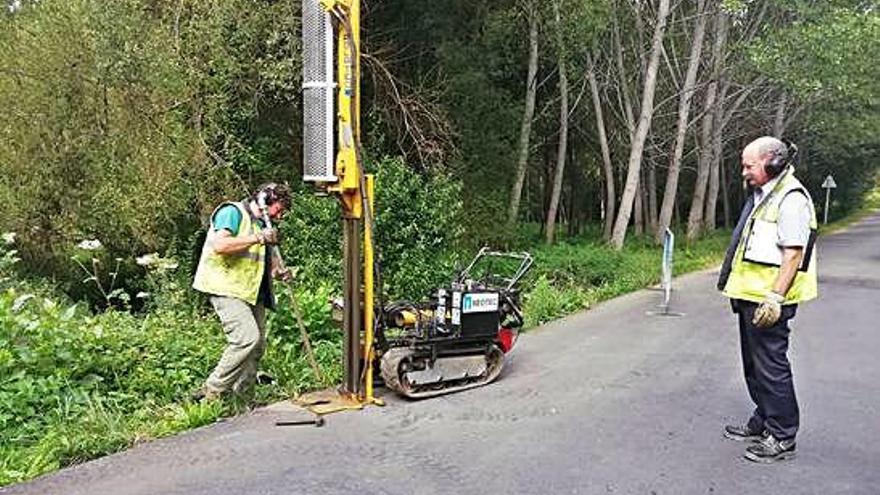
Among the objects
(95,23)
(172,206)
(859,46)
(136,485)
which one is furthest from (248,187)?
(859,46)

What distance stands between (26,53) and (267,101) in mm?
4151

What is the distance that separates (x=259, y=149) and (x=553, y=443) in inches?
338

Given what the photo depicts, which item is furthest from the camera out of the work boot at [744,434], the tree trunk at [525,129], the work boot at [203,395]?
the tree trunk at [525,129]

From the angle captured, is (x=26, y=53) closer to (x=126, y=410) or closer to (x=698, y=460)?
(x=126, y=410)

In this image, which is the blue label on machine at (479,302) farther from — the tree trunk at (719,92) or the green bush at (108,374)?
the tree trunk at (719,92)

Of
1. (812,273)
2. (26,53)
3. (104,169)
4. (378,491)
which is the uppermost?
(26,53)

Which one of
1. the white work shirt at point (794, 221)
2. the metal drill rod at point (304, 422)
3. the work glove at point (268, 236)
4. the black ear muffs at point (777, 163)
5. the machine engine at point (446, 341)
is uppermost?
the black ear muffs at point (777, 163)

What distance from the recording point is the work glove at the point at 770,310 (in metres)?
4.39

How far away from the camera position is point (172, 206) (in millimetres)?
11633

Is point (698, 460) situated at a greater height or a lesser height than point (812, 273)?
lesser

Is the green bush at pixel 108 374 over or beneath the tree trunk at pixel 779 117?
beneath

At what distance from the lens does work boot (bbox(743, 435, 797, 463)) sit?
4574mm

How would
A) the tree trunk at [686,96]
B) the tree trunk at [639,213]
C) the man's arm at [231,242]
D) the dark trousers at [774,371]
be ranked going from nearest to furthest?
the dark trousers at [774,371]
the man's arm at [231,242]
the tree trunk at [686,96]
the tree trunk at [639,213]

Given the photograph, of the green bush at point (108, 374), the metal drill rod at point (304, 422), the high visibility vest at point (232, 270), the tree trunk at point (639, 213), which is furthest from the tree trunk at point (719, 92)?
the metal drill rod at point (304, 422)
